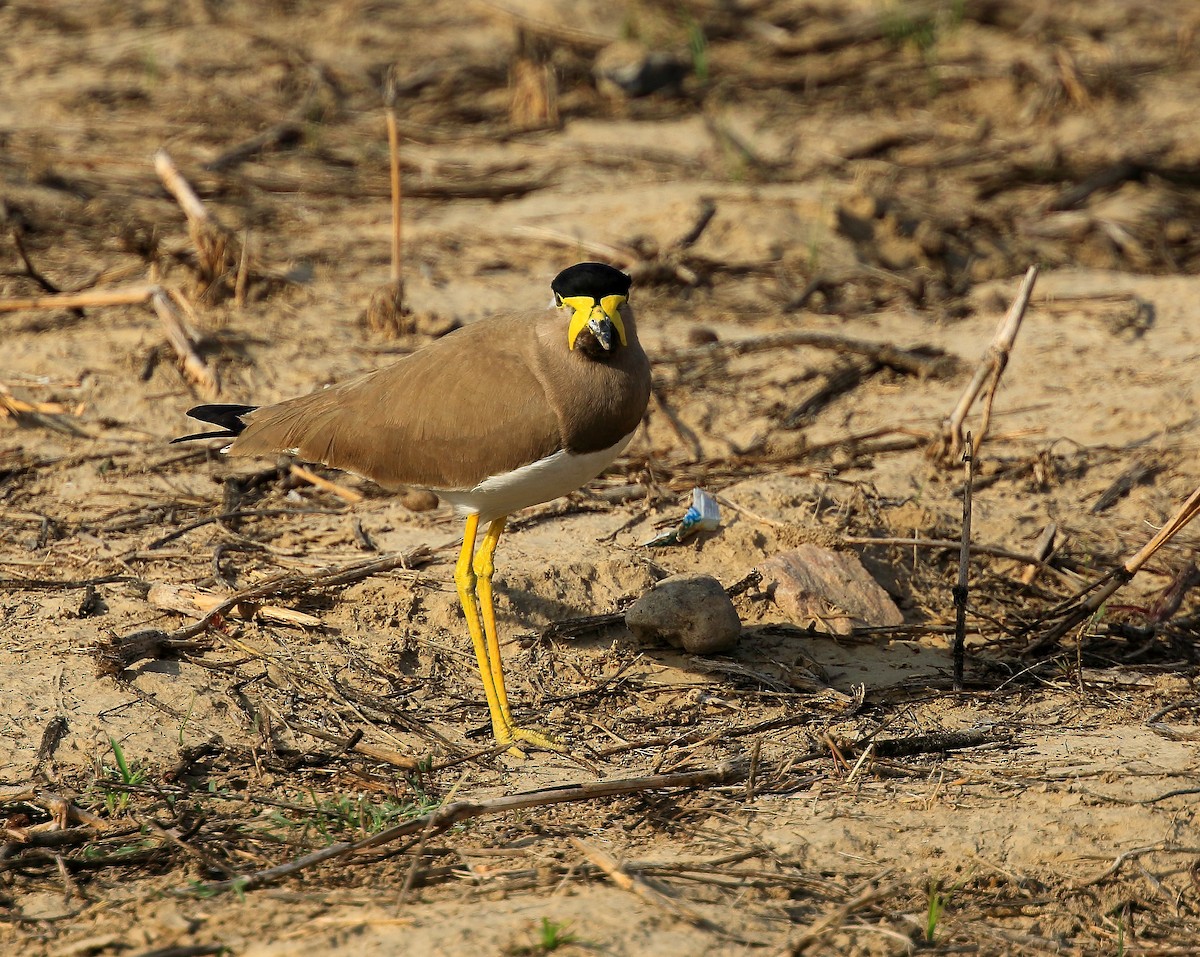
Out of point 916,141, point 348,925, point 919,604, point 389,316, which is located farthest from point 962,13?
point 348,925

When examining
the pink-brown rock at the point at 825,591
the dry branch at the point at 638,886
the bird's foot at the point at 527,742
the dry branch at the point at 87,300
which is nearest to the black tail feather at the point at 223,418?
the bird's foot at the point at 527,742

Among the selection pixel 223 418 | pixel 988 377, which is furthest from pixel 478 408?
pixel 988 377

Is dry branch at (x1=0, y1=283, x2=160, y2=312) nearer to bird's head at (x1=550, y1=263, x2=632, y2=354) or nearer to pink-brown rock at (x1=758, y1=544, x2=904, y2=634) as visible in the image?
bird's head at (x1=550, y1=263, x2=632, y2=354)

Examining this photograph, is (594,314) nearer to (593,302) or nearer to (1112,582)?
(593,302)

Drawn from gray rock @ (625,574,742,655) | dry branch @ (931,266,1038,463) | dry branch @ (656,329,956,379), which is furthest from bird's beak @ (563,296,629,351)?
dry branch @ (656,329,956,379)

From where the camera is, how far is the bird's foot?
14.8 ft

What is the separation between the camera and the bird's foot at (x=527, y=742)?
4.50m

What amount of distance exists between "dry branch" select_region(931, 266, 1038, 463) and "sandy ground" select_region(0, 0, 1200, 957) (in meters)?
0.09

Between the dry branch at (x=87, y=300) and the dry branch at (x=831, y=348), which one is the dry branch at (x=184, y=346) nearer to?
the dry branch at (x=87, y=300)

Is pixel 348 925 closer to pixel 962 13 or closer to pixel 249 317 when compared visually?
pixel 249 317

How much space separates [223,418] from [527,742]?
6.01 feet

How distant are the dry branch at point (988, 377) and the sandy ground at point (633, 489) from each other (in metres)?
0.09

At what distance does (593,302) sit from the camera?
4.42m

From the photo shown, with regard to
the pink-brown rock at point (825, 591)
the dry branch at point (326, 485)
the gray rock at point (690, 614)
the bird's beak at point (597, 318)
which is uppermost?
the bird's beak at point (597, 318)
